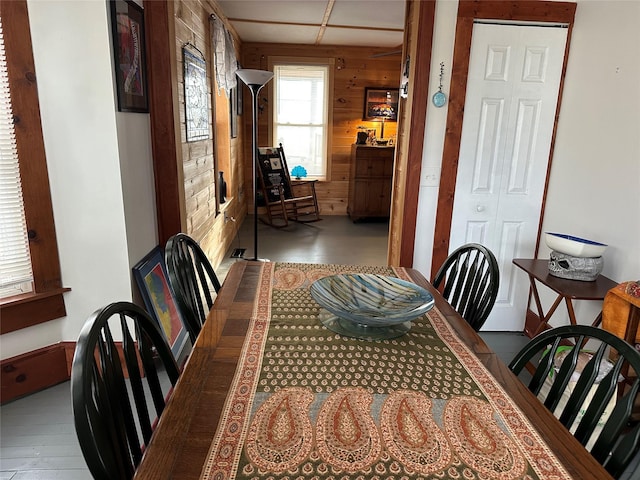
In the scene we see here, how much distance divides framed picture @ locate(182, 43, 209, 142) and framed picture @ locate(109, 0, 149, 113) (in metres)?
0.56

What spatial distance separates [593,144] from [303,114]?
Answer: 15.5 feet

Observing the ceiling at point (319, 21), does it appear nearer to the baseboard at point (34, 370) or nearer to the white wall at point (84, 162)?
the white wall at point (84, 162)

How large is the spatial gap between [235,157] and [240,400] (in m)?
4.94

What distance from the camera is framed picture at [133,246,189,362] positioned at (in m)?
2.40

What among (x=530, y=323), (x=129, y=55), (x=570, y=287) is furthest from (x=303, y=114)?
(x=570, y=287)

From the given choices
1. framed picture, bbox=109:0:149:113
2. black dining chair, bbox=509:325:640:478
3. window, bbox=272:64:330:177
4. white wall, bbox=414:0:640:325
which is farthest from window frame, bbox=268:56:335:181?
black dining chair, bbox=509:325:640:478

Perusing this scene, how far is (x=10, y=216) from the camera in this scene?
2.09 metres

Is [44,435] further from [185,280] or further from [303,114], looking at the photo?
[303,114]

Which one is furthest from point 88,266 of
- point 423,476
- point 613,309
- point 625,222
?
point 625,222

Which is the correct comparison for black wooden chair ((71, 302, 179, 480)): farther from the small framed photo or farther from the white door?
the small framed photo

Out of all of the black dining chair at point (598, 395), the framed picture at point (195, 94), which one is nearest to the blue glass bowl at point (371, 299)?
the black dining chair at point (598, 395)

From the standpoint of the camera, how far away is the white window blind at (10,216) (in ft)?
6.59

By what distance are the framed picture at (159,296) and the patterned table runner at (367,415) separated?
129 centimetres

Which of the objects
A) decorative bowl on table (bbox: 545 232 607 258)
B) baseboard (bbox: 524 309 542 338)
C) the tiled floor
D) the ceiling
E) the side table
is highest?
the ceiling
